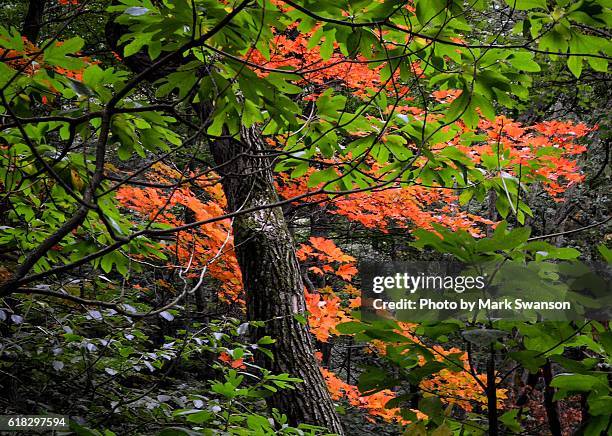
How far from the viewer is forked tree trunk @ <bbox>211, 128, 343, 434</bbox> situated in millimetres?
2902

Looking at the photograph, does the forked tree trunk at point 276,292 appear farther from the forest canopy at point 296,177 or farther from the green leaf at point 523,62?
the green leaf at point 523,62

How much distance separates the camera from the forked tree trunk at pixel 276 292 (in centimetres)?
290

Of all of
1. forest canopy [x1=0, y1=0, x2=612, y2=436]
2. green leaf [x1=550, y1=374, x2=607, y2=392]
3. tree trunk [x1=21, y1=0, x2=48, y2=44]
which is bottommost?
green leaf [x1=550, y1=374, x2=607, y2=392]

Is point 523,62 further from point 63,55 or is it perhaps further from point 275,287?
point 275,287

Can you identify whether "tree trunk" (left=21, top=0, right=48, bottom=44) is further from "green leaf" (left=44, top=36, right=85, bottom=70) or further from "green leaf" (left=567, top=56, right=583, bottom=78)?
"green leaf" (left=567, top=56, right=583, bottom=78)

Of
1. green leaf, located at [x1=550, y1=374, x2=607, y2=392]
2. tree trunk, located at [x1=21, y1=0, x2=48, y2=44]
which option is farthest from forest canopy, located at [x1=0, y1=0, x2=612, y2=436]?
tree trunk, located at [x1=21, y1=0, x2=48, y2=44]

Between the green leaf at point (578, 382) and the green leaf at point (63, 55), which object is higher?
the green leaf at point (63, 55)

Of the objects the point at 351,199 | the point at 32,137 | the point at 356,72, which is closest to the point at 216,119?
the point at 32,137

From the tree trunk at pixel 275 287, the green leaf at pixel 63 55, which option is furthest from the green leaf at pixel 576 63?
the tree trunk at pixel 275 287

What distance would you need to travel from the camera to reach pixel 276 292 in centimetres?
307

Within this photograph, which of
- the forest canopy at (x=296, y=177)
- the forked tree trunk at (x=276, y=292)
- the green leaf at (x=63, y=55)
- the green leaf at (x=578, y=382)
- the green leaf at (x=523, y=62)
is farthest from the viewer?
the forked tree trunk at (x=276, y=292)

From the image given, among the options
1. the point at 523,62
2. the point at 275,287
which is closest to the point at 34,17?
the point at 275,287

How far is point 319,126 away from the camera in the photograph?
1.78 metres

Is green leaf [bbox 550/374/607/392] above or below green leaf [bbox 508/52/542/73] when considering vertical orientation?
below
